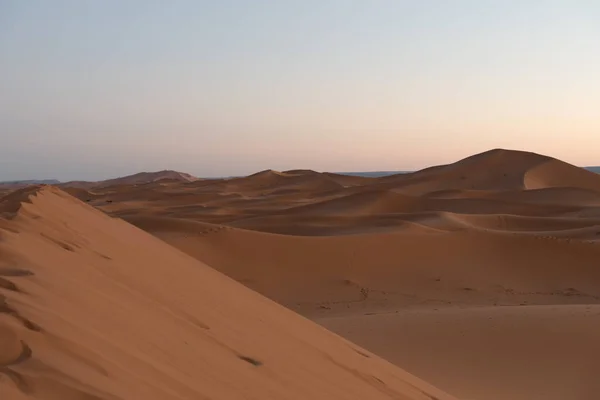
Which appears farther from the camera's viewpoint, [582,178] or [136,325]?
[582,178]

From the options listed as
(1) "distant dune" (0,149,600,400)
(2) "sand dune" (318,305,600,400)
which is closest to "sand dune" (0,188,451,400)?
(1) "distant dune" (0,149,600,400)

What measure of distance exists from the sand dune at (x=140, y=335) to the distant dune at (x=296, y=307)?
11 mm

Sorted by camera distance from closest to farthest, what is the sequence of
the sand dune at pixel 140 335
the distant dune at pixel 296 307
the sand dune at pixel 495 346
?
the sand dune at pixel 140 335
the distant dune at pixel 296 307
the sand dune at pixel 495 346

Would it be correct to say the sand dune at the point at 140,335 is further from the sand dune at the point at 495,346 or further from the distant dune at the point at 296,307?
the sand dune at the point at 495,346

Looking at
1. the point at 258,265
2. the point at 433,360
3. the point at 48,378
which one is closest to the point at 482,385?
the point at 433,360

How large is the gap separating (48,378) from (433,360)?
519 centimetres

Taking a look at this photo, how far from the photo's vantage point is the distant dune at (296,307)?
2.46 m

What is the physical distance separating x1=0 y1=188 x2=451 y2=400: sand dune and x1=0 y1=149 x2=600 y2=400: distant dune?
0.04 feet

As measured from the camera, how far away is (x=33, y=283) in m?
2.78

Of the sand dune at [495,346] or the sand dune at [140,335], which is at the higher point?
the sand dune at [140,335]

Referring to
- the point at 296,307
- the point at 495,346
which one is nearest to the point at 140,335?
the point at 495,346

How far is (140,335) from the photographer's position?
2.78 m

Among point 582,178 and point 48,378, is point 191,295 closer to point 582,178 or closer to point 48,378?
point 48,378

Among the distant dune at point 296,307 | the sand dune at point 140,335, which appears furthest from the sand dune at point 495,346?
the sand dune at point 140,335
